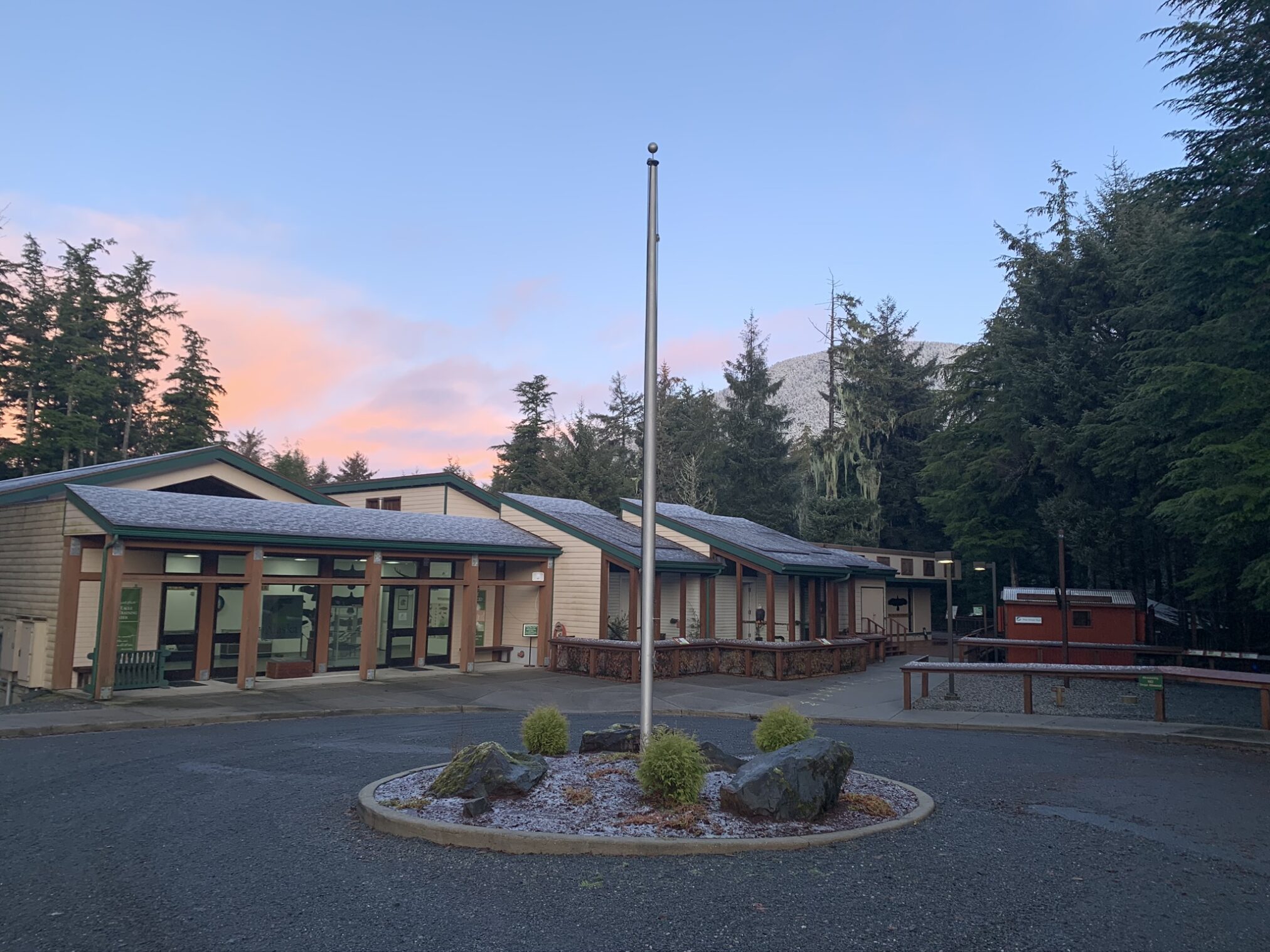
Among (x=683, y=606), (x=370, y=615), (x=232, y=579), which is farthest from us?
(x=683, y=606)

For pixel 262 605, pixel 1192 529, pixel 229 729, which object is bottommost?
pixel 229 729

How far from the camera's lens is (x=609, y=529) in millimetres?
27906

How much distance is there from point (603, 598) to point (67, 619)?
42.4ft

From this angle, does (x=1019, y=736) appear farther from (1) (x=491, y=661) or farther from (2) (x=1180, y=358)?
(1) (x=491, y=661)

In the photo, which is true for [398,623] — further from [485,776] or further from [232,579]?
[485,776]

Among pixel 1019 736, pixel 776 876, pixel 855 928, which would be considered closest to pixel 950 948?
pixel 855 928

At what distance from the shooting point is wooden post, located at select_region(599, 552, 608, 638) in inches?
974

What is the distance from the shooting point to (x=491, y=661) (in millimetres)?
26156

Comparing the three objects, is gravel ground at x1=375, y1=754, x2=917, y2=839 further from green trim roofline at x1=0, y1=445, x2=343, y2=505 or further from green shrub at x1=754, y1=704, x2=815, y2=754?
green trim roofline at x1=0, y1=445, x2=343, y2=505

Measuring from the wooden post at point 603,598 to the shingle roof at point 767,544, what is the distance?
13.8 ft

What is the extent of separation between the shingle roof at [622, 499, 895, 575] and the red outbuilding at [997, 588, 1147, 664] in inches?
220

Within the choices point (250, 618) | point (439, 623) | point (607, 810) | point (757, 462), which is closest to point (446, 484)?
point (439, 623)

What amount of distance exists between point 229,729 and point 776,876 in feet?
35.3

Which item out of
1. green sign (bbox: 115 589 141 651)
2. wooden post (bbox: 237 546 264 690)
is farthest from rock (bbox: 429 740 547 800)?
green sign (bbox: 115 589 141 651)
